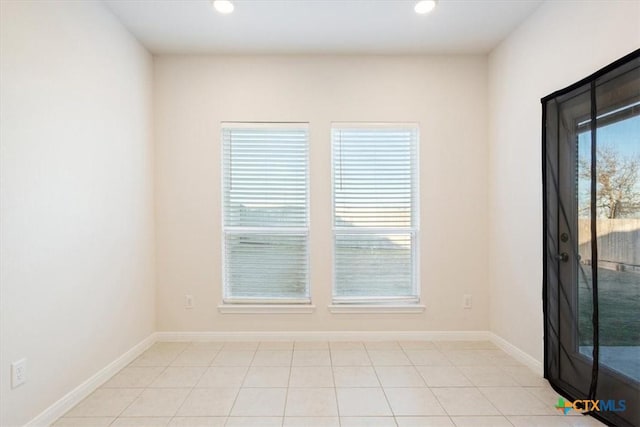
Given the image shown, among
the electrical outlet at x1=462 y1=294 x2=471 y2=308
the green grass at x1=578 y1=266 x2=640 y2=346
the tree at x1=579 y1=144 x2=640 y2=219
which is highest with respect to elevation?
the tree at x1=579 y1=144 x2=640 y2=219

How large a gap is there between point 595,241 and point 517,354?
142 centimetres

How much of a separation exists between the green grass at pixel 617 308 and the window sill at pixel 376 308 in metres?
1.59

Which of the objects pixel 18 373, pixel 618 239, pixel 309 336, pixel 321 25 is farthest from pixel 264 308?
pixel 618 239

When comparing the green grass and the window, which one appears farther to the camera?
the window

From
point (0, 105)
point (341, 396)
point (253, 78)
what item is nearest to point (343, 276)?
point (341, 396)

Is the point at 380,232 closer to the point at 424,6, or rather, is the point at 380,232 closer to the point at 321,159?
the point at 321,159

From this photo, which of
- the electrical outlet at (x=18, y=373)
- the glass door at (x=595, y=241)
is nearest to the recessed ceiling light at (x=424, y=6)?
the glass door at (x=595, y=241)

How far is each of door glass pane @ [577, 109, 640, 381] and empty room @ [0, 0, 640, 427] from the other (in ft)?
0.04

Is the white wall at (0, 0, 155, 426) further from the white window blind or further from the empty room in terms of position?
the white window blind

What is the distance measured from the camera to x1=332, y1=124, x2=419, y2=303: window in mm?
3730

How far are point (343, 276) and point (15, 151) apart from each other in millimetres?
2843

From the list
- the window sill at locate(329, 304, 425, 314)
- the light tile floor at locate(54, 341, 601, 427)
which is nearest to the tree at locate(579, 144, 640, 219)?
the light tile floor at locate(54, 341, 601, 427)

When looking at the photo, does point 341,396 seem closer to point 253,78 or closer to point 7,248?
point 7,248

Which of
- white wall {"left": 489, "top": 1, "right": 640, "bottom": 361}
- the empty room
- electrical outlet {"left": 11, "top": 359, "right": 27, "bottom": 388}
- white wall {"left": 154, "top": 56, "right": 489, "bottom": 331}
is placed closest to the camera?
electrical outlet {"left": 11, "top": 359, "right": 27, "bottom": 388}
